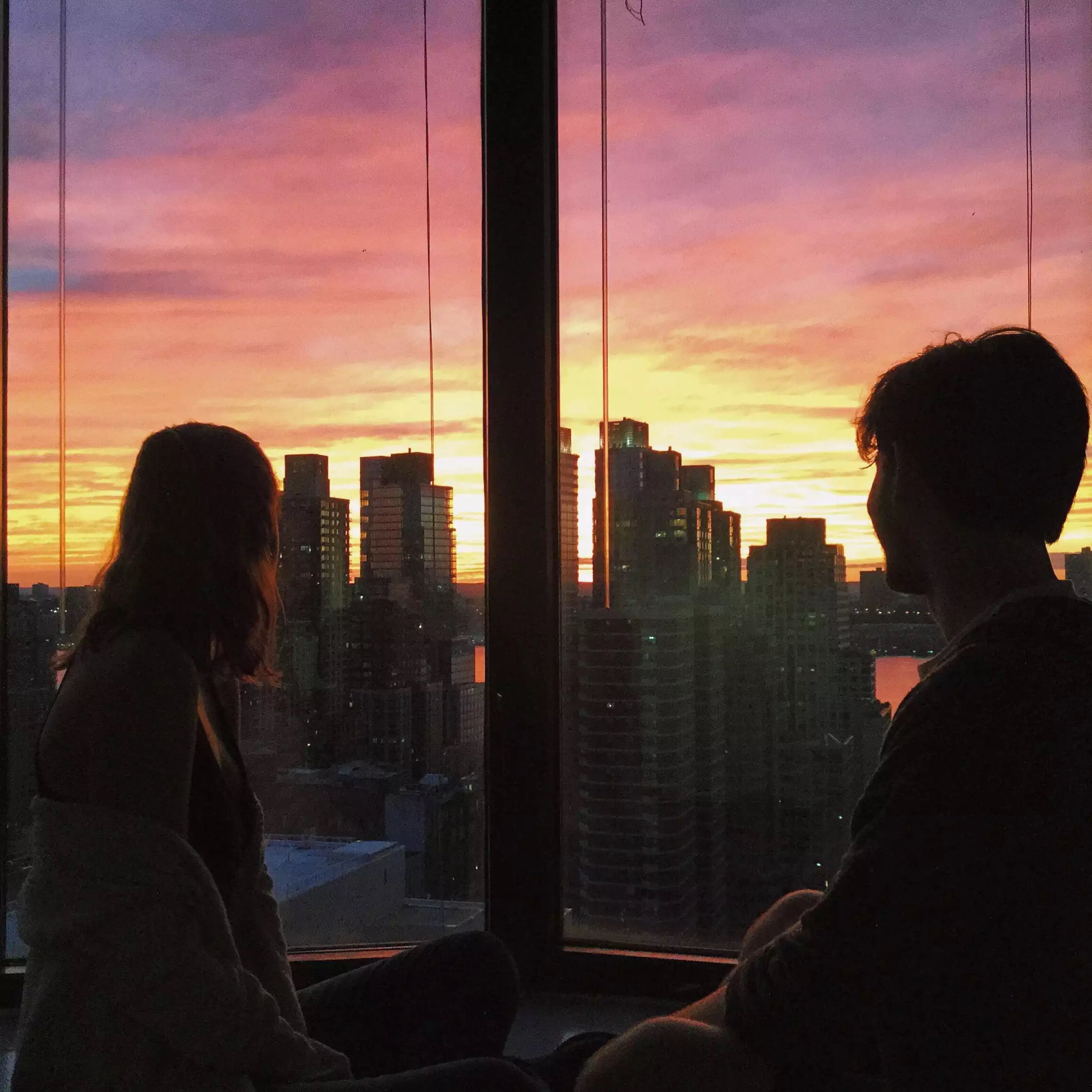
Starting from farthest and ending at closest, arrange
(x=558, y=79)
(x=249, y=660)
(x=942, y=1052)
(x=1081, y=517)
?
(x=558, y=79) < (x=1081, y=517) < (x=249, y=660) < (x=942, y=1052)

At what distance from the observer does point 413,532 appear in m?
2.19

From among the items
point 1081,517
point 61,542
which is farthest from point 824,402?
point 61,542

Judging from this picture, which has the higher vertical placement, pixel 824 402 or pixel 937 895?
pixel 824 402

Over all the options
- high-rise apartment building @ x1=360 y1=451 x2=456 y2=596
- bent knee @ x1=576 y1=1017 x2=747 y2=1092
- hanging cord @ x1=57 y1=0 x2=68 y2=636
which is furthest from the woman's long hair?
hanging cord @ x1=57 y1=0 x2=68 y2=636

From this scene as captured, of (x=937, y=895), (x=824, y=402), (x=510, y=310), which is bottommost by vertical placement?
(x=937, y=895)

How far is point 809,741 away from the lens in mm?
2078

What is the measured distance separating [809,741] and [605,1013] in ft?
2.44

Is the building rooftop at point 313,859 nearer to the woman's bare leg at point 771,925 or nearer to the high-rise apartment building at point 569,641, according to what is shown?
the high-rise apartment building at point 569,641

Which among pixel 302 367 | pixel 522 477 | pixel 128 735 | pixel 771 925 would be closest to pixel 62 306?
pixel 302 367

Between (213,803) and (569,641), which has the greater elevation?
(569,641)

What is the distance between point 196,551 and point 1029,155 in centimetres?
189

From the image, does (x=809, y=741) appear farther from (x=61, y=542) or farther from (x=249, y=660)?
(x=61, y=542)

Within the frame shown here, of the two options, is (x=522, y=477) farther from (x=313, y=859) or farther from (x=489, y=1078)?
(x=489, y=1078)

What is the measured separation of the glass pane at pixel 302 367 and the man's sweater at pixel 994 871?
4.60 feet
